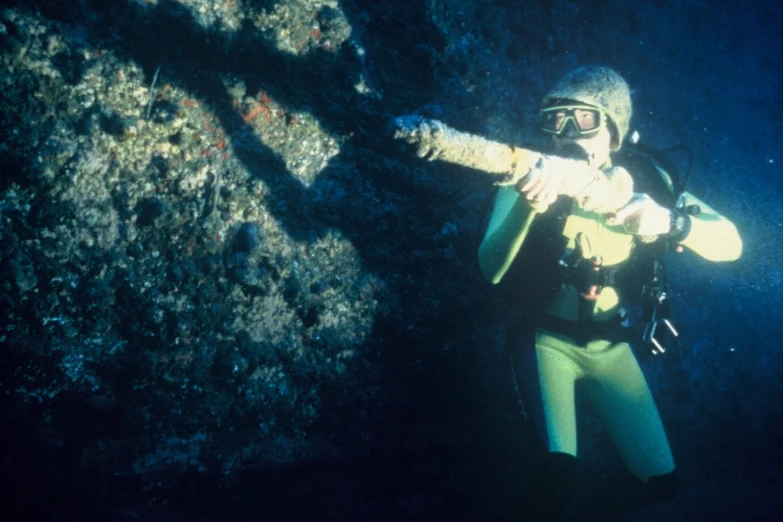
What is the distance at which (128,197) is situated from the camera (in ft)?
7.14

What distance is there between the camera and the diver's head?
2.47 metres

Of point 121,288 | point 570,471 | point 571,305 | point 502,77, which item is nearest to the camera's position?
point 121,288

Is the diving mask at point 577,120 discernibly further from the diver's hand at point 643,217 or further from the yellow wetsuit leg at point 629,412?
the yellow wetsuit leg at point 629,412

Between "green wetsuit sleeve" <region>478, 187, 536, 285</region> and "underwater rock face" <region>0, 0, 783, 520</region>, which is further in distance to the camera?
"green wetsuit sleeve" <region>478, 187, 536, 285</region>

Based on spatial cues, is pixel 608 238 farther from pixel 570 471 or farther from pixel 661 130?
pixel 661 130

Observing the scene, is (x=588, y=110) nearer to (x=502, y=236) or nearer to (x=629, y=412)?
(x=502, y=236)

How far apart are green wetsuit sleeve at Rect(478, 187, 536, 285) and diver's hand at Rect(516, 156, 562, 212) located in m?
0.47

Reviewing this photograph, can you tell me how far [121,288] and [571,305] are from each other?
267 cm

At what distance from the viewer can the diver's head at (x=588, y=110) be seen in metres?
2.47

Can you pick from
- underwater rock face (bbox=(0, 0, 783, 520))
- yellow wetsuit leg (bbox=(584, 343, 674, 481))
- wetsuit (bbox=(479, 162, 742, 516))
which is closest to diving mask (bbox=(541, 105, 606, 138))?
wetsuit (bbox=(479, 162, 742, 516))

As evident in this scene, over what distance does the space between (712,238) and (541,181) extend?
170 cm

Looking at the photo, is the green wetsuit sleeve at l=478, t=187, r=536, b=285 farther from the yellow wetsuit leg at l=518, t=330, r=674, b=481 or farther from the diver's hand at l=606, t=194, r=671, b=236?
the yellow wetsuit leg at l=518, t=330, r=674, b=481

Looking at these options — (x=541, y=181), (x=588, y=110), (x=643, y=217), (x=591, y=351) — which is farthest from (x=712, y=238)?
(x=541, y=181)

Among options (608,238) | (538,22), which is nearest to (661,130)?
(538,22)
